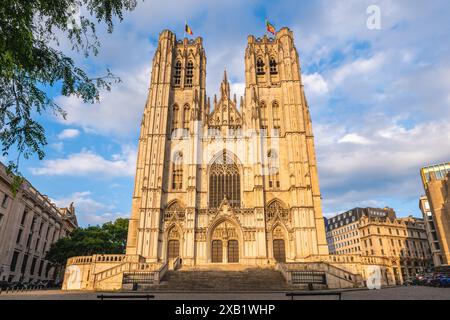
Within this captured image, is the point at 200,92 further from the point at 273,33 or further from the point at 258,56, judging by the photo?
the point at 273,33

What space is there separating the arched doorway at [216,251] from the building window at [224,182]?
3.85 m

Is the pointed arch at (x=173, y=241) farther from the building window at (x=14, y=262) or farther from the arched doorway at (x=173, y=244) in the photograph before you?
the building window at (x=14, y=262)

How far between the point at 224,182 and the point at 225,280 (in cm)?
1296

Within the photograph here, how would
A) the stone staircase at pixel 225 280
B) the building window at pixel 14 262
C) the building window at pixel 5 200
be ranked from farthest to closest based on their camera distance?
1. the building window at pixel 14 262
2. the building window at pixel 5 200
3. the stone staircase at pixel 225 280

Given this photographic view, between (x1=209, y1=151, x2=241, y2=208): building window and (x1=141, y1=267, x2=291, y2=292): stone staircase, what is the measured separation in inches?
339

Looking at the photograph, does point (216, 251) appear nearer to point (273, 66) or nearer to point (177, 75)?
point (177, 75)

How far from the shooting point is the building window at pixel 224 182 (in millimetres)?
32803

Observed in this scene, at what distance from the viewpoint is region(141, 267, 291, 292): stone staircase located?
2078cm

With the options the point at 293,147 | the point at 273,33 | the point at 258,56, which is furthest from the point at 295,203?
the point at 273,33

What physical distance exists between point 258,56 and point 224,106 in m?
9.33

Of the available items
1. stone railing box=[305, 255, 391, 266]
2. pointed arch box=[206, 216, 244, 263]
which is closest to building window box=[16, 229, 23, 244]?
pointed arch box=[206, 216, 244, 263]

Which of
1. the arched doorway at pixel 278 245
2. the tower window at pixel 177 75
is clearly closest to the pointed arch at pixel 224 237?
A: the arched doorway at pixel 278 245

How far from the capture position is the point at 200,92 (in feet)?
124
